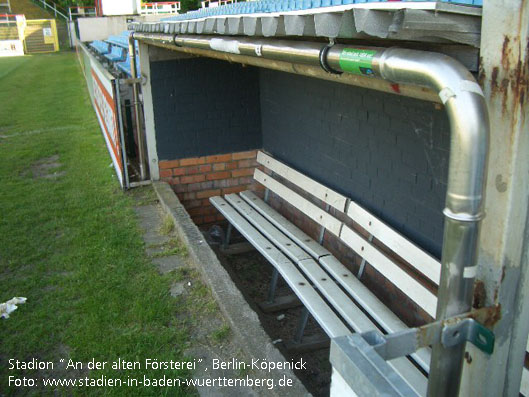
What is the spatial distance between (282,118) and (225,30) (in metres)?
2.52

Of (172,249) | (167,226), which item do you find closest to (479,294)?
(172,249)

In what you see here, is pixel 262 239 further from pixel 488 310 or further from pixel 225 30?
pixel 488 310

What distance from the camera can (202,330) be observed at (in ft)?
11.0

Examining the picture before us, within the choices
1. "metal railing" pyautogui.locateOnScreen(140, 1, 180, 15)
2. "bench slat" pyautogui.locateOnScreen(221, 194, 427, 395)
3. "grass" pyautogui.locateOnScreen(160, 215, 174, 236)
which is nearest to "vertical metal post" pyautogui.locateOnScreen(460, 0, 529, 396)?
"bench slat" pyautogui.locateOnScreen(221, 194, 427, 395)

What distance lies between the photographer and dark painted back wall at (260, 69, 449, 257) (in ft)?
10.7

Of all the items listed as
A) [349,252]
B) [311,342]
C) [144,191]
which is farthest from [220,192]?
[311,342]

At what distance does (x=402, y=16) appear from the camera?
1469 mm

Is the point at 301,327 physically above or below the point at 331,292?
below

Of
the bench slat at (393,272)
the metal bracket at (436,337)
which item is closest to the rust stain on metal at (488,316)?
the metal bracket at (436,337)

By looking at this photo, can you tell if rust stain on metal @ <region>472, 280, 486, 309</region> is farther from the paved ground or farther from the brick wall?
the brick wall

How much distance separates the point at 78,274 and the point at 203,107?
2.46m

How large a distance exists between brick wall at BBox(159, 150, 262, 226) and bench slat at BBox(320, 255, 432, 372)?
2314 mm

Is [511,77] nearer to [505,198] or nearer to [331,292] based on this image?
[505,198]

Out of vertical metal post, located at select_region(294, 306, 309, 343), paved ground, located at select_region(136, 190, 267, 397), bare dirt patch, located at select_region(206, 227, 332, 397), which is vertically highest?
paved ground, located at select_region(136, 190, 267, 397)
